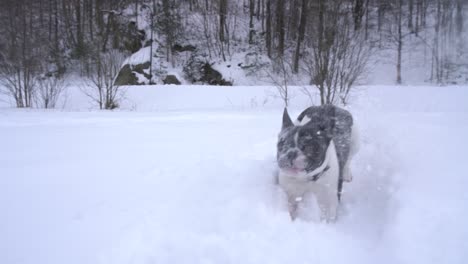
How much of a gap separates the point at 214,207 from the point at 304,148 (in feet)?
2.91

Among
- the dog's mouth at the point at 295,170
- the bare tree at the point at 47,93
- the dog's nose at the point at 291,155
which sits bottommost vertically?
the dog's mouth at the point at 295,170

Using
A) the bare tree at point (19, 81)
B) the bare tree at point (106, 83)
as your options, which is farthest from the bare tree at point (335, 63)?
the bare tree at point (19, 81)

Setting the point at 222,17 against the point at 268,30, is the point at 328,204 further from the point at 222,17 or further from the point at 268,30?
the point at 222,17

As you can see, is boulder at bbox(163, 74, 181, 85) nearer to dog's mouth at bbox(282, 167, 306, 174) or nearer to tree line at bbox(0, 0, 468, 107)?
tree line at bbox(0, 0, 468, 107)

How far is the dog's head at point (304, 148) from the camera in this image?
2.03 meters

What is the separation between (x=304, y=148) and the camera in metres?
2.10

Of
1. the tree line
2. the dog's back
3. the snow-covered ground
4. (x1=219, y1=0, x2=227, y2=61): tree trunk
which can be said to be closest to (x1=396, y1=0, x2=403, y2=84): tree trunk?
the tree line

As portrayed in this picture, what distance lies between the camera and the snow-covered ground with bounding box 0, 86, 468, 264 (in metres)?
1.88

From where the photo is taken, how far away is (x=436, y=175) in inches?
104

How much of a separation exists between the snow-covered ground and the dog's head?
55 cm

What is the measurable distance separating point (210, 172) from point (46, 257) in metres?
1.52

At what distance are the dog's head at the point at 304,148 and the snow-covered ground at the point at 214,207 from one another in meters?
0.55

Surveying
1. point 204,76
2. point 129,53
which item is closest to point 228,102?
point 204,76

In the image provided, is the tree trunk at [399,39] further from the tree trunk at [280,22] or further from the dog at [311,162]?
the dog at [311,162]
